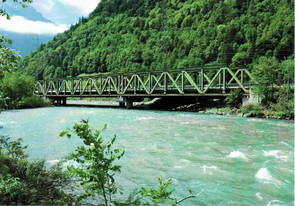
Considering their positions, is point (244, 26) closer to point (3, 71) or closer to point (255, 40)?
point (255, 40)

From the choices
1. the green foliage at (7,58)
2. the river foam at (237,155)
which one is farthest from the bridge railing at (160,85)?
the green foliage at (7,58)

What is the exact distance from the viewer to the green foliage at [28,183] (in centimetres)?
445

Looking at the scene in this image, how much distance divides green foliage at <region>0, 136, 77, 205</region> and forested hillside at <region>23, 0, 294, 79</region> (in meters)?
34.2

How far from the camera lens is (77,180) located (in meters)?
4.52

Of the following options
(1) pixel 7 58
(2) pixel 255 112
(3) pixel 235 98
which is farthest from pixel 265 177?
(3) pixel 235 98

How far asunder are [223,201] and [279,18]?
7618cm

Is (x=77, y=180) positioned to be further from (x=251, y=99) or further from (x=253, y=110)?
(x=251, y=99)

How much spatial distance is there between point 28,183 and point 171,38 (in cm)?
10719

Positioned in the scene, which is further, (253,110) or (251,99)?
(251,99)

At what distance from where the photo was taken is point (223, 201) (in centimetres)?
586

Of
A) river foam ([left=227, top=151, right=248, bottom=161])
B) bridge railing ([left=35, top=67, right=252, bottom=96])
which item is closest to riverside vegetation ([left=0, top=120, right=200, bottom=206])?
river foam ([left=227, top=151, right=248, bottom=161])

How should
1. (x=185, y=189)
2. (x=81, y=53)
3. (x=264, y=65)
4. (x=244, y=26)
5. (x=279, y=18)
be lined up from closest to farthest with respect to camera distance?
(x=185, y=189), (x=264, y=65), (x=279, y=18), (x=244, y=26), (x=81, y=53)

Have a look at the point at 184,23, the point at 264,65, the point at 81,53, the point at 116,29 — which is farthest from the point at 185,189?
the point at 116,29

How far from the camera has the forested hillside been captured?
222 ft
